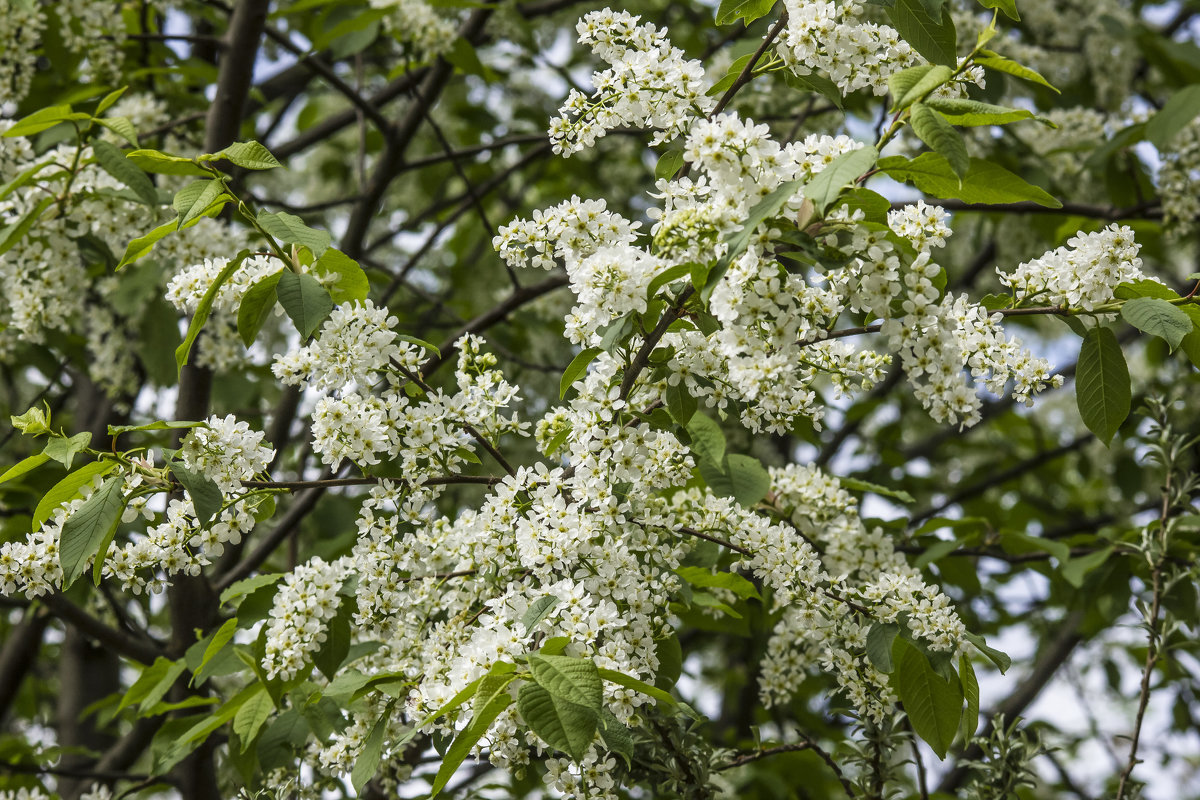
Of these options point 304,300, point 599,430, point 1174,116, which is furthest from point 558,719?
point 1174,116

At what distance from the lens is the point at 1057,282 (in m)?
1.97

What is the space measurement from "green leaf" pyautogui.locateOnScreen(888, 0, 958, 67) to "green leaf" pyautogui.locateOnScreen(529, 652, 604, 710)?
4.31 ft

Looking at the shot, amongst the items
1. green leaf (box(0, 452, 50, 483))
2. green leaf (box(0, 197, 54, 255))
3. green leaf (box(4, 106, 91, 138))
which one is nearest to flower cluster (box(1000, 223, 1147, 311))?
green leaf (box(0, 452, 50, 483))

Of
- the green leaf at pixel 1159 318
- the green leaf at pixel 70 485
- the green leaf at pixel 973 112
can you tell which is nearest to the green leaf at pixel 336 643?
the green leaf at pixel 70 485

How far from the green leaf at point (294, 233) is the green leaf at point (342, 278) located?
0.10ft

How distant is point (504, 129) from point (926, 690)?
5361 mm

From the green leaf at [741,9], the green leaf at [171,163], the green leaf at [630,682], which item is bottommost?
the green leaf at [630,682]

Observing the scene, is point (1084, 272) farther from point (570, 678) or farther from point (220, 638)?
point (220, 638)

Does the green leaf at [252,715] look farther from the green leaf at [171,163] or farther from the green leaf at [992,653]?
the green leaf at [992,653]

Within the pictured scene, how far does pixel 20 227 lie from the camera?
2.98 metres

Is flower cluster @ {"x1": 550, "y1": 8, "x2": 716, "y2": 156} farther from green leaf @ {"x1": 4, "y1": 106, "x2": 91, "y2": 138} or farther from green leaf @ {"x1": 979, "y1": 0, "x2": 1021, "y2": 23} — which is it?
green leaf @ {"x1": 4, "y1": 106, "x2": 91, "y2": 138}

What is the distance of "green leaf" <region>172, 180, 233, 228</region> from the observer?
2010mm

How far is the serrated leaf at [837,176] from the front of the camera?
1545 millimetres

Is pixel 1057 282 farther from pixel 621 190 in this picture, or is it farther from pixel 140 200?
pixel 621 190
